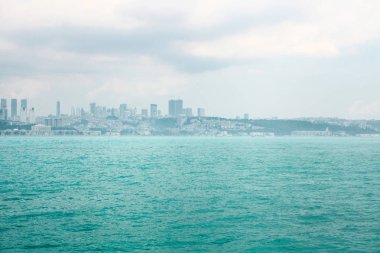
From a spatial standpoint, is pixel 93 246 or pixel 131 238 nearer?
pixel 93 246

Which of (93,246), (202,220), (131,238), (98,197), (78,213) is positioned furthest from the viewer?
(98,197)

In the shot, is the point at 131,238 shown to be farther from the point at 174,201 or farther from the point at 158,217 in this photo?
the point at 174,201

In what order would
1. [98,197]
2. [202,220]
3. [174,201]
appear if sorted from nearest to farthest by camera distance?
[202,220] → [174,201] → [98,197]

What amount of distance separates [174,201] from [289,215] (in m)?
10.3

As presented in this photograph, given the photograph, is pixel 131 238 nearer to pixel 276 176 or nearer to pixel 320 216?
pixel 320 216

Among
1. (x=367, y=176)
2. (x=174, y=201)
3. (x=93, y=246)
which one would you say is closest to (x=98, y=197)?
(x=174, y=201)

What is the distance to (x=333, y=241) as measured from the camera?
22453 millimetres

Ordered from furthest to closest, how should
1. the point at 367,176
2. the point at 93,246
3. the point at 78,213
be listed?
1. the point at 367,176
2. the point at 78,213
3. the point at 93,246

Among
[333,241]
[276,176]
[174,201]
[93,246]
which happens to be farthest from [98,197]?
[276,176]

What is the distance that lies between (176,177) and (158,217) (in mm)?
24693

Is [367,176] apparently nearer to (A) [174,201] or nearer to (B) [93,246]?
(A) [174,201]

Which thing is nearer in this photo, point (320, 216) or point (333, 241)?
point (333, 241)

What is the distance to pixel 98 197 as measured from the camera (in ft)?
122

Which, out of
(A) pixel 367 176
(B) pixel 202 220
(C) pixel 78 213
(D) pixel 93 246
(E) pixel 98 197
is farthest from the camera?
(A) pixel 367 176
